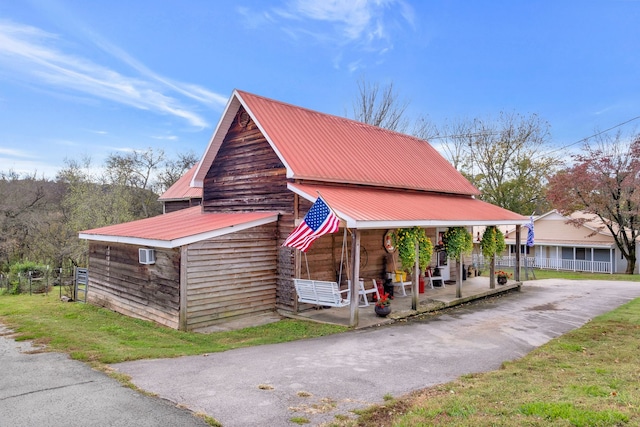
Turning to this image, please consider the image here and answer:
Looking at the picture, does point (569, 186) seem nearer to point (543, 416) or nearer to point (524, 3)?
point (524, 3)

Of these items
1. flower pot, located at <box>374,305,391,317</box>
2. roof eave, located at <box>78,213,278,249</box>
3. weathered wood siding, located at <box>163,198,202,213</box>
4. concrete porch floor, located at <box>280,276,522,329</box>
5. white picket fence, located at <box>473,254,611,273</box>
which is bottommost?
white picket fence, located at <box>473,254,611,273</box>

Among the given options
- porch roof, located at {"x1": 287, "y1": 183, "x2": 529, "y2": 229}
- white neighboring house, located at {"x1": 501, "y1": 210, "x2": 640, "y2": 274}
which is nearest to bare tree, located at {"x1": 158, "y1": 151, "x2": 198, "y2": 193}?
porch roof, located at {"x1": 287, "y1": 183, "x2": 529, "y2": 229}

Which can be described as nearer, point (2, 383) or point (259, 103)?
point (2, 383)

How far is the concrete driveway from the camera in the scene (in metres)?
4.87

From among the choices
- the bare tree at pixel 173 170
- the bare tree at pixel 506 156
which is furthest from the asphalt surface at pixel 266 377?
the bare tree at pixel 173 170

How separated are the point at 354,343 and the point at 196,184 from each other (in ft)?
30.1

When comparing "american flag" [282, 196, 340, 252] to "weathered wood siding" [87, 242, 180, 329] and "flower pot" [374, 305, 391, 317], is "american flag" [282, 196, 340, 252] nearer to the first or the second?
"flower pot" [374, 305, 391, 317]

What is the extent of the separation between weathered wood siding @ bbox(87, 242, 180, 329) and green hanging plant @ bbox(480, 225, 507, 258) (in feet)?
34.7

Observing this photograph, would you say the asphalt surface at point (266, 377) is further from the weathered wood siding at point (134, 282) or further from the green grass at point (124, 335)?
the weathered wood siding at point (134, 282)

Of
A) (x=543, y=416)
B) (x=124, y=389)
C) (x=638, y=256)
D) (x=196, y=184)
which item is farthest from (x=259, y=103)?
(x=638, y=256)

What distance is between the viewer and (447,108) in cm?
3700

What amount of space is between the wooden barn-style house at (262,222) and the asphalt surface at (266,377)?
224 cm

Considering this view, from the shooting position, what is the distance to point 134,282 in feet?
37.8

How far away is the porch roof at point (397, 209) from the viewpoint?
9.70 metres
